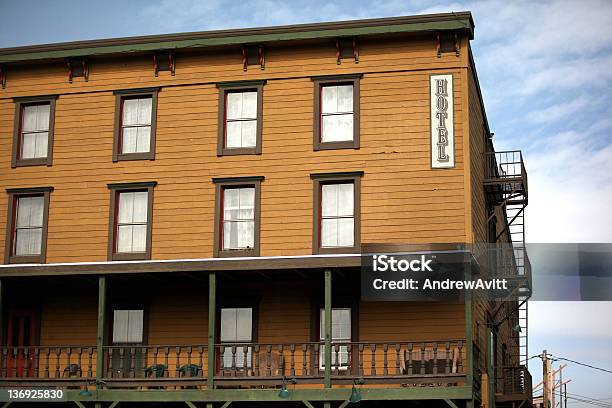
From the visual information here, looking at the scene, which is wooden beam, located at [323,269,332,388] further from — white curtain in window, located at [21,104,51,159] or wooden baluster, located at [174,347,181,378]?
white curtain in window, located at [21,104,51,159]

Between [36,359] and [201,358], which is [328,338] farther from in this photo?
[36,359]

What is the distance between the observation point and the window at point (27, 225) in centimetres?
3114

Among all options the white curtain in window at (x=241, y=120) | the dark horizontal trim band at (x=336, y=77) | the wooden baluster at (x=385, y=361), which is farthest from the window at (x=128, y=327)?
the dark horizontal trim band at (x=336, y=77)

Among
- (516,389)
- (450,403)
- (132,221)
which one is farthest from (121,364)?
(516,389)

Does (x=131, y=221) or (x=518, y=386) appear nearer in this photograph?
(x=131, y=221)

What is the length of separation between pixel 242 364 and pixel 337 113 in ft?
25.2

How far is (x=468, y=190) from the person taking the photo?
28.1m

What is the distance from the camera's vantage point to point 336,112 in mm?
29641

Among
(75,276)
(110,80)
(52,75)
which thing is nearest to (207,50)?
(110,80)

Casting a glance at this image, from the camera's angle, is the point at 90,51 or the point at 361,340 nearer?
the point at 361,340

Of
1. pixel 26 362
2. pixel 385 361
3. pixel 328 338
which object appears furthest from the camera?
pixel 26 362

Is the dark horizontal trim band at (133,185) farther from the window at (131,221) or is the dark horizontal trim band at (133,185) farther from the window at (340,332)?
the window at (340,332)

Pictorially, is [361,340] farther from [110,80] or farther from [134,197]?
[110,80]

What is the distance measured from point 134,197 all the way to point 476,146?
10.3 m
